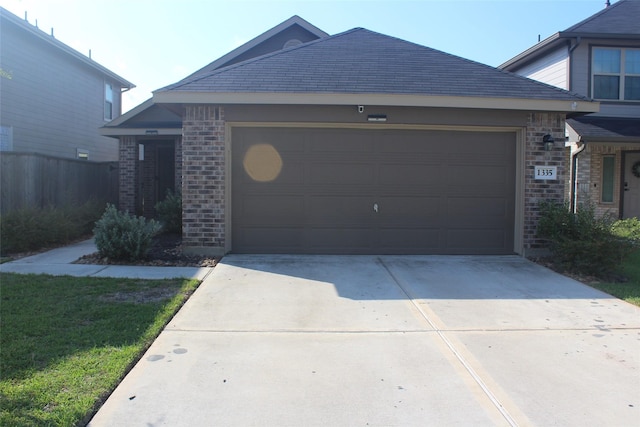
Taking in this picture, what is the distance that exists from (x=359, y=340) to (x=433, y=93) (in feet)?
17.0

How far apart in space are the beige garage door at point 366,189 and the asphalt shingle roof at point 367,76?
840mm

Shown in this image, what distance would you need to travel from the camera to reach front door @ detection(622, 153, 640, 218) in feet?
46.0

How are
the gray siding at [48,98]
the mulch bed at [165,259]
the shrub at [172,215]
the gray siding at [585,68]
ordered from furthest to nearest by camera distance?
the gray siding at [48,98]
the gray siding at [585,68]
the shrub at [172,215]
the mulch bed at [165,259]

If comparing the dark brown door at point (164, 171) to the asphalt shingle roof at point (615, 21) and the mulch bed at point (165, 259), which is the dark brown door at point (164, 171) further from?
the asphalt shingle roof at point (615, 21)

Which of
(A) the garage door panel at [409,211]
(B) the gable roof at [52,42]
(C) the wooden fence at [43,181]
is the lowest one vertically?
(A) the garage door panel at [409,211]

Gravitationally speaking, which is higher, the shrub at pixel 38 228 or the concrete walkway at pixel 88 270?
the shrub at pixel 38 228

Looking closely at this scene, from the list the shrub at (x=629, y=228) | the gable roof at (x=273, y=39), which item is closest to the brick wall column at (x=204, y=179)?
the gable roof at (x=273, y=39)

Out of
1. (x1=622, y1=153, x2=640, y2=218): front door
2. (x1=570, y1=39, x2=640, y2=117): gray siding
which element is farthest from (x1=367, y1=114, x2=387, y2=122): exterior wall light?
(x1=622, y1=153, x2=640, y2=218): front door

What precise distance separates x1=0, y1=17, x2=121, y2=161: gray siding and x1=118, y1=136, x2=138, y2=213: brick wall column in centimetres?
323

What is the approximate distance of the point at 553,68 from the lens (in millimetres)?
14445

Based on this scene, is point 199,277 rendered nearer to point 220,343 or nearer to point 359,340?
point 220,343

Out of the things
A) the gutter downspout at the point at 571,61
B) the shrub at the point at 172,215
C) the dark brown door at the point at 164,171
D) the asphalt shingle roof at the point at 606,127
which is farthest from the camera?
the dark brown door at the point at 164,171

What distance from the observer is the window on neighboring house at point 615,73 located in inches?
540

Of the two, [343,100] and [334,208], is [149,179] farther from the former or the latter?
[343,100]
